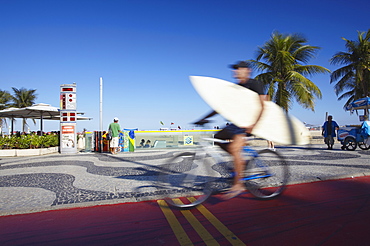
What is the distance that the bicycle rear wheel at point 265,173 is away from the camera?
161 inches

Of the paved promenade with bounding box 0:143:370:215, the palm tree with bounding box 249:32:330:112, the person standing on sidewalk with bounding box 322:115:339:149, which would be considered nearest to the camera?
the paved promenade with bounding box 0:143:370:215

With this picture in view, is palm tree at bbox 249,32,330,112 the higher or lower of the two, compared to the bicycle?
higher

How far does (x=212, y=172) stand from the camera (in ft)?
13.4

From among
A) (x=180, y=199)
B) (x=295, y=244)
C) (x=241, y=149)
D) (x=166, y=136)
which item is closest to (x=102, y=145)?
(x=166, y=136)

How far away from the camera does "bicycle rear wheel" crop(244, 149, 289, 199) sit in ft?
13.5

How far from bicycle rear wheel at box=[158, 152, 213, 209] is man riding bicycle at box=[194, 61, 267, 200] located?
1.26 feet

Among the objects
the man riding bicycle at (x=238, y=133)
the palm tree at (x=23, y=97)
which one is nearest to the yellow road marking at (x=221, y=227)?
the man riding bicycle at (x=238, y=133)

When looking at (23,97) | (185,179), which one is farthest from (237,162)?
(23,97)

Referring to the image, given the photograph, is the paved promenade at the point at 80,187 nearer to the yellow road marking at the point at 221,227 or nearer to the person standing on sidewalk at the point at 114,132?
the yellow road marking at the point at 221,227

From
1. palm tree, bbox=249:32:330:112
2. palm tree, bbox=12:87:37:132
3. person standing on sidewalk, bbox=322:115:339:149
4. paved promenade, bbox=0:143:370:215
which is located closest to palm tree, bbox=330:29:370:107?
palm tree, bbox=249:32:330:112

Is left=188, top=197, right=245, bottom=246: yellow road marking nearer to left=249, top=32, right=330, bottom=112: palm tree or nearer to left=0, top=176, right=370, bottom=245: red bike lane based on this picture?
A: left=0, top=176, right=370, bottom=245: red bike lane

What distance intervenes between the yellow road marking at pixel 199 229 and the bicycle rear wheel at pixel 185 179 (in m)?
0.18

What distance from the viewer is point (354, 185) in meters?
5.12

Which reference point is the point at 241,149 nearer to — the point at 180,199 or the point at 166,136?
the point at 180,199
